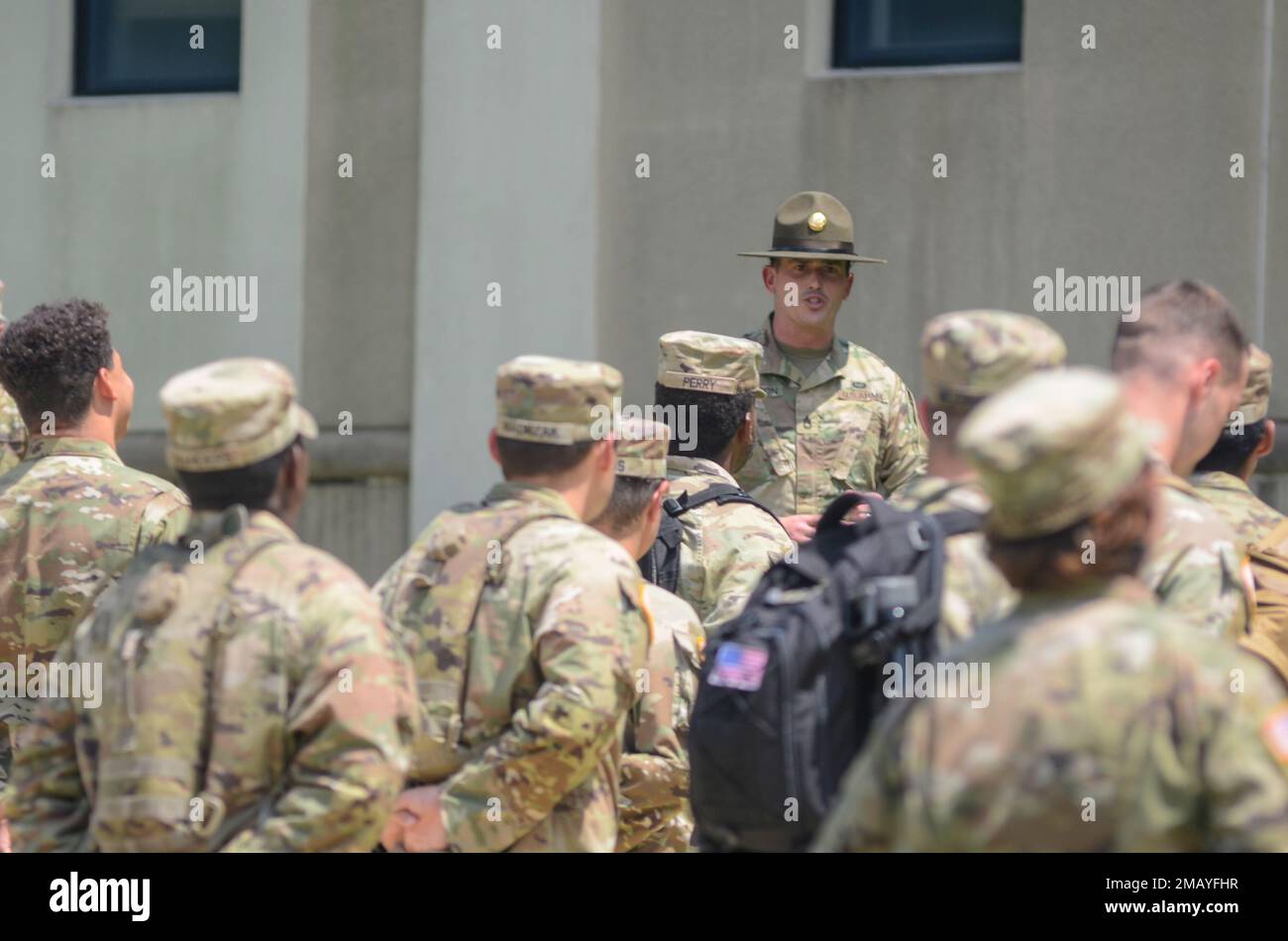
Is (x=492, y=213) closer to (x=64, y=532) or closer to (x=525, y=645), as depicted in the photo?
(x=64, y=532)

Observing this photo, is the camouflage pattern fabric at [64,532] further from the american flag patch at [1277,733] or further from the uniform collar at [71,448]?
the american flag patch at [1277,733]

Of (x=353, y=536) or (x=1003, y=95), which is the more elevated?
(x=1003, y=95)

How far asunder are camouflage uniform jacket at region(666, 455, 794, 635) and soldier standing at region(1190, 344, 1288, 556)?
3.40ft

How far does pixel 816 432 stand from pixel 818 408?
3.1 inches

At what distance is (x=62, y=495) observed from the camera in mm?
4844

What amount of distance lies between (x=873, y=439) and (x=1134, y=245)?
226 cm

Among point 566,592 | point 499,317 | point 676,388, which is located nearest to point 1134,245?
point 499,317

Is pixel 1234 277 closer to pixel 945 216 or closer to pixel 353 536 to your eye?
pixel 945 216

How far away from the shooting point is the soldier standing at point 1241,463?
472 centimetres

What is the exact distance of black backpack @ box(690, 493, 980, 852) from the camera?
3254 mm

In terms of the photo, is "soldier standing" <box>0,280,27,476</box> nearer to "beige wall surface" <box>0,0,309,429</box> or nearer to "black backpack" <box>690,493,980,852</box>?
"black backpack" <box>690,493,980,852</box>

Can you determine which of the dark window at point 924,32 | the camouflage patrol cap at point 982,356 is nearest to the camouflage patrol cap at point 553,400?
the camouflage patrol cap at point 982,356

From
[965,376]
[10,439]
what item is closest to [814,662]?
[965,376]

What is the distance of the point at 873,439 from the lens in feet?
21.1
